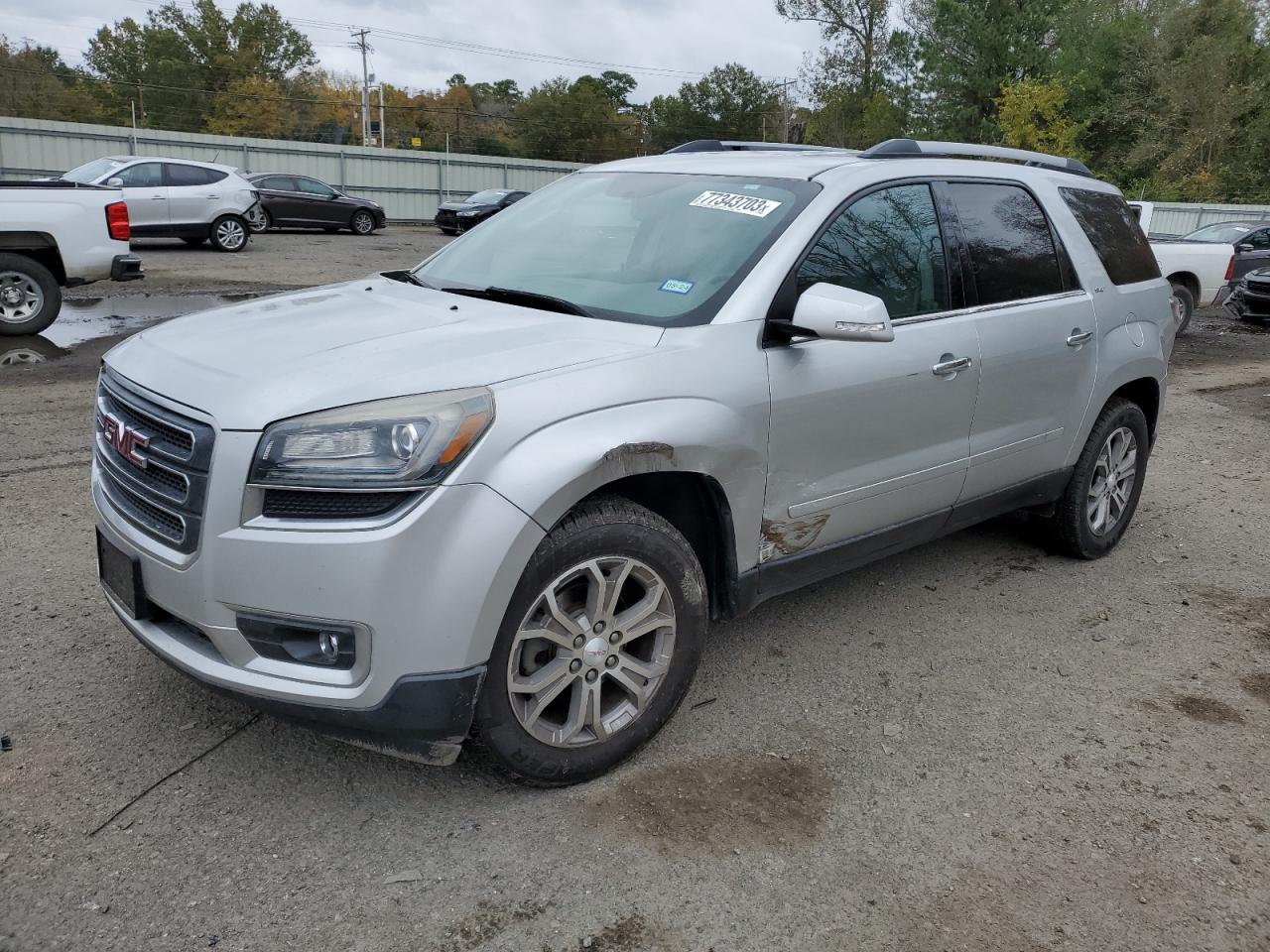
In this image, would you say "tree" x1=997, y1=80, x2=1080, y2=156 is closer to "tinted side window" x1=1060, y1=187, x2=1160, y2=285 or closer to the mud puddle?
the mud puddle

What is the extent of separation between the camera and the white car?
59.4 ft

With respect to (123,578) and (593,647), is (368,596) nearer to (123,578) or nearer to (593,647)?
(593,647)

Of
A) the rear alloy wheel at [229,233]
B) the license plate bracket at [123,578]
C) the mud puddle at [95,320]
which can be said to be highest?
the license plate bracket at [123,578]

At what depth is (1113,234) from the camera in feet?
16.6

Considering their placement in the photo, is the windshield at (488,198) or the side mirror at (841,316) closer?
the side mirror at (841,316)

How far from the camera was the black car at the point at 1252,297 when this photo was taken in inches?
610

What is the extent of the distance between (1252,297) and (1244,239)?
2958 millimetres

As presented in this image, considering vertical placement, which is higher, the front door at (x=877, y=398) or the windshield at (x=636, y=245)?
the windshield at (x=636, y=245)

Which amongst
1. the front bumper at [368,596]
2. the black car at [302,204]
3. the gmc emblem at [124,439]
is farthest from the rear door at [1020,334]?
the black car at [302,204]

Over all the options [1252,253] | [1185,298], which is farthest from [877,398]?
[1252,253]

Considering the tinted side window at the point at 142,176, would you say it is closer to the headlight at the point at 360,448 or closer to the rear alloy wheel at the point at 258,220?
the rear alloy wheel at the point at 258,220

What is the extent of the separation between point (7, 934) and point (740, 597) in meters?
2.11

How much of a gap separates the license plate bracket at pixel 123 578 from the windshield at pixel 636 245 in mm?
1443

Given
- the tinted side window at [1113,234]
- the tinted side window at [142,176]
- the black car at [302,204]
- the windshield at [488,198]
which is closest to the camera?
the tinted side window at [1113,234]
